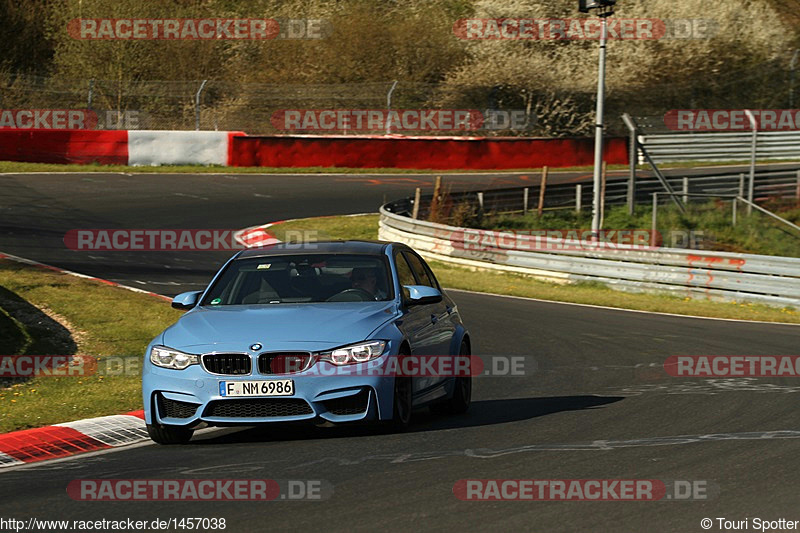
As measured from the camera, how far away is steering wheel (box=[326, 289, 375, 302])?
914 cm

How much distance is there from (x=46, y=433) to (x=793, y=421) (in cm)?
562

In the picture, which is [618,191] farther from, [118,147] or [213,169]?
[118,147]

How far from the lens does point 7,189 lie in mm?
30328

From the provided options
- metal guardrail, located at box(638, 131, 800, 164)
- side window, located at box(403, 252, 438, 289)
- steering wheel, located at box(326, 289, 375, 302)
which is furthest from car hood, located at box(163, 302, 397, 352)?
metal guardrail, located at box(638, 131, 800, 164)

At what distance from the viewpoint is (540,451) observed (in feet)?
25.3

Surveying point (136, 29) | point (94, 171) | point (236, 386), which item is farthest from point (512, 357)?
point (136, 29)

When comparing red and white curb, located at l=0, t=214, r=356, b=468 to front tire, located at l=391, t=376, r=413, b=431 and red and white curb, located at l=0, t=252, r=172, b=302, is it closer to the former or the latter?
front tire, located at l=391, t=376, r=413, b=431

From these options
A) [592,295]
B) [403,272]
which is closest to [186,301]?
[403,272]
